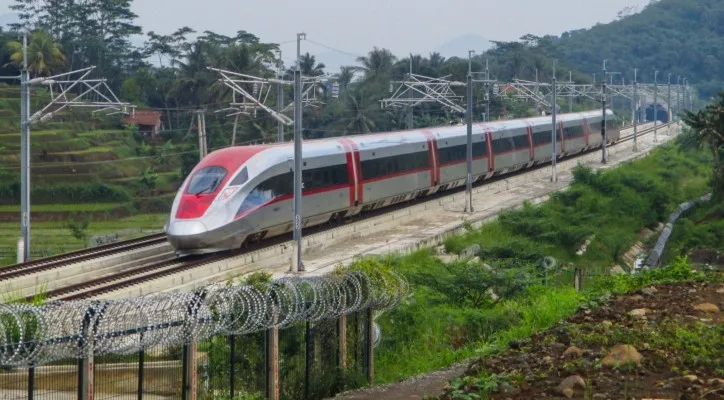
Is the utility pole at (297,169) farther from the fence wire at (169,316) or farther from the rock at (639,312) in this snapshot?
the rock at (639,312)

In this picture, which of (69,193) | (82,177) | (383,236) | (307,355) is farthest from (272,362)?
(82,177)

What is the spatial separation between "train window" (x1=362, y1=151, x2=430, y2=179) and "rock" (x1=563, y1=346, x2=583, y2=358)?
22167 millimetres

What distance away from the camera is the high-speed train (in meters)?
28.2

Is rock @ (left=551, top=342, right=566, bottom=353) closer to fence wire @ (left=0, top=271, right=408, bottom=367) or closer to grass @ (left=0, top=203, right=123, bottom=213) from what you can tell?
fence wire @ (left=0, top=271, right=408, bottom=367)

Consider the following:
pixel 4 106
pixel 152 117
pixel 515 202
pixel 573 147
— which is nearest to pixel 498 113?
pixel 573 147

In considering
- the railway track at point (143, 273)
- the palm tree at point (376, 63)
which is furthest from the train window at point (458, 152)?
the palm tree at point (376, 63)

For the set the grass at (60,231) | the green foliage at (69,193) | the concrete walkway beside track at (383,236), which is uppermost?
the concrete walkway beside track at (383,236)

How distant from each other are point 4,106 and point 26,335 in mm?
58035

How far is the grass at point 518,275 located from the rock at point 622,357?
2098mm

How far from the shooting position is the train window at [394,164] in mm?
36344

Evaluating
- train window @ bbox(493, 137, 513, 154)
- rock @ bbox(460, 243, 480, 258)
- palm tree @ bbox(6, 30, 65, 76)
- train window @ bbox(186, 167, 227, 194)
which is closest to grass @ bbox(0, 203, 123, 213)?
palm tree @ bbox(6, 30, 65, 76)

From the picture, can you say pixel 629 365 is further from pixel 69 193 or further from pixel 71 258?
pixel 69 193

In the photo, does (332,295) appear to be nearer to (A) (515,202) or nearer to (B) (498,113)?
(A) (515,202)

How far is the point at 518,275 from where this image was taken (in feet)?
81.5
